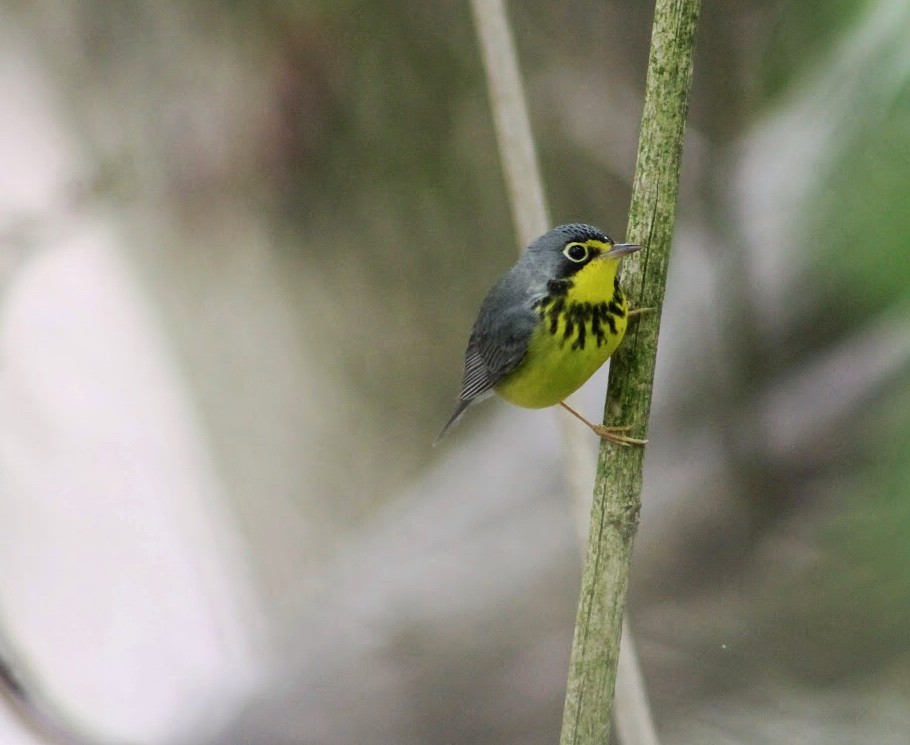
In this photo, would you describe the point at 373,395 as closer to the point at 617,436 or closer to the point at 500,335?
the point at 500,335

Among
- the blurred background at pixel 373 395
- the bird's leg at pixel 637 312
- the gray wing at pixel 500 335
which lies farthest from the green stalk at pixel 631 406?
the blurred background at pixel 373 395

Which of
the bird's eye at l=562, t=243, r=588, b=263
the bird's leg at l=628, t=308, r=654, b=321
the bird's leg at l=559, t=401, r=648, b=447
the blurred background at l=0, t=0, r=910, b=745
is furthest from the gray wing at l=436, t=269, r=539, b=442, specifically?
the blurred background at l=0, t=0, r=910, b=745

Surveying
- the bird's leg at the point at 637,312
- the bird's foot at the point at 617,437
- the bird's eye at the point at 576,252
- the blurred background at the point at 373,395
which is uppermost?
the blurred background at the point at 373,395

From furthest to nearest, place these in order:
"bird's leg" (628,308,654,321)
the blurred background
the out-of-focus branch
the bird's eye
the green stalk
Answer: the blurred background
the out-of-focus branch
the bird's eye
"bird's leg" (628,308,654,321)
the green stalk

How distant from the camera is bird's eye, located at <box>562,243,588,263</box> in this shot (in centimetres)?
163

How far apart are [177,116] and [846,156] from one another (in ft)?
7.40

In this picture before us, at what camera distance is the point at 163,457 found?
3.35 metres

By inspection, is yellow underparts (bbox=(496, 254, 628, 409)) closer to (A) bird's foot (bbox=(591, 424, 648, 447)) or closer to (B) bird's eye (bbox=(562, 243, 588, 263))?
(B) bird's eye (bbox=(562, 243, 588, 263))

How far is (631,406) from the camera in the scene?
57.6 inches

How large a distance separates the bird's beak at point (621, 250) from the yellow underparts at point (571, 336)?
0.07 meters

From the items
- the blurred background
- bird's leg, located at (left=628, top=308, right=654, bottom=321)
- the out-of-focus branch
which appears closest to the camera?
bird's leg, located at (left=628, top=308, right=654, bottom=321)

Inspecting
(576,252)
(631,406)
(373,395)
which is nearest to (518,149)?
(576,252)

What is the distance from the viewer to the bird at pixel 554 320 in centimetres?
159

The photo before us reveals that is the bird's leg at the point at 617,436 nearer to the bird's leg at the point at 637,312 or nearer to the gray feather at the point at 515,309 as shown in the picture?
the bird's leg at the point at 637,312
